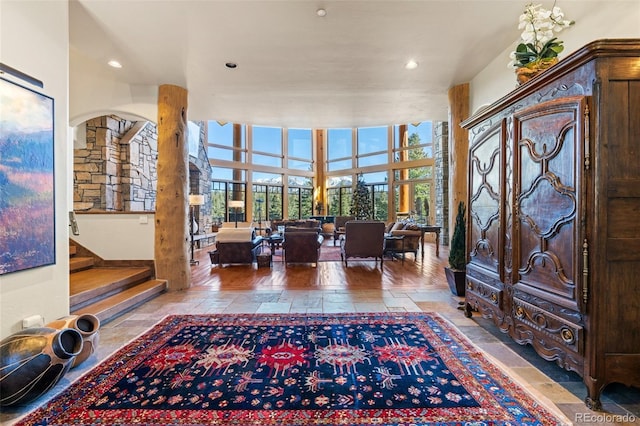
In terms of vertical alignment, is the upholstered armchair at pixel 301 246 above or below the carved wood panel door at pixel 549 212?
below

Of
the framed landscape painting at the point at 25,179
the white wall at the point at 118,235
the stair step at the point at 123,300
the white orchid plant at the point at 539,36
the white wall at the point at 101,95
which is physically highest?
the white wall at the point at 101,95

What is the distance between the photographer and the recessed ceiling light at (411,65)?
3488 millimetres

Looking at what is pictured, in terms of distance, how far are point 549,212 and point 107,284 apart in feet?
15.0

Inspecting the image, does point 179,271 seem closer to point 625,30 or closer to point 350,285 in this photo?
point 350,285

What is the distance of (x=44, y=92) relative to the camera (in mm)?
2297

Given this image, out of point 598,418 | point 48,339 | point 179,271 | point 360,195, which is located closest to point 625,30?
point 598,418

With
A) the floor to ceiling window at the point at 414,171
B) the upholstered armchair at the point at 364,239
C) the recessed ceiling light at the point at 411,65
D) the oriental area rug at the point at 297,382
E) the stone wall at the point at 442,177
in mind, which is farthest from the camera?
the floor to ceiling window at the point at 414,171

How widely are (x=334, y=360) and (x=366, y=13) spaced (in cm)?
309

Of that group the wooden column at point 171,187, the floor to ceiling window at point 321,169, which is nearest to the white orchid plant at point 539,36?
the wooden column at point 171,187

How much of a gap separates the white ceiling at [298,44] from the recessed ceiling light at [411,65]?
9 cm

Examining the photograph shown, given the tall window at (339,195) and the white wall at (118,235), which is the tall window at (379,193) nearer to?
the tall window at (339,195)

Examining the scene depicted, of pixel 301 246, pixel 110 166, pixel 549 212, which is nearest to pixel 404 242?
pixel 301 246

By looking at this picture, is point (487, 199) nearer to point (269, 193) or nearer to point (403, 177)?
point (403, 177)

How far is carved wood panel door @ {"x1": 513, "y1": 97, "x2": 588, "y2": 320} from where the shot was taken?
171cm
